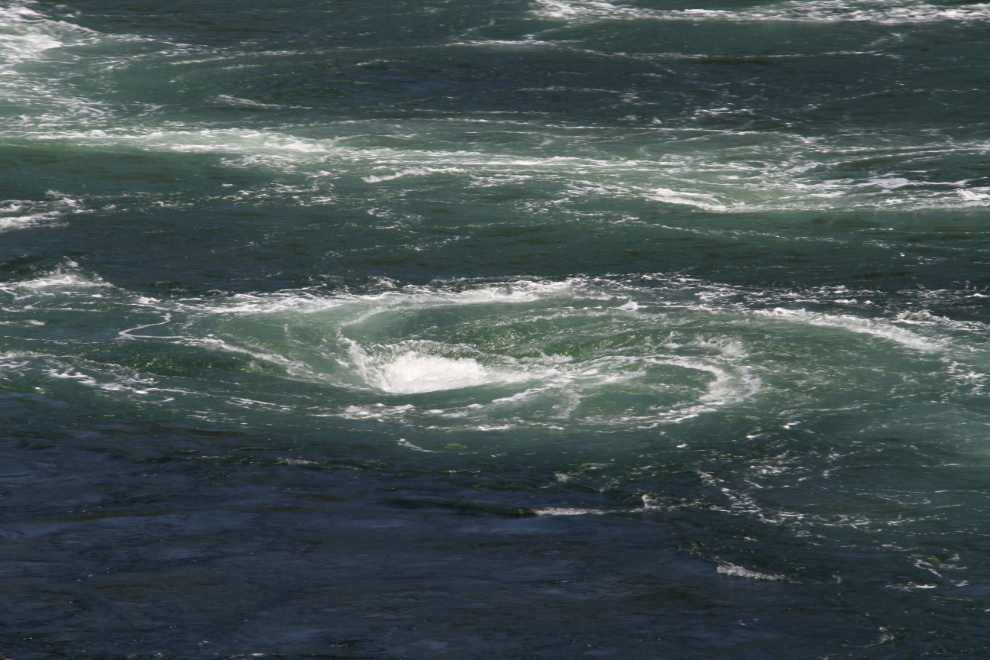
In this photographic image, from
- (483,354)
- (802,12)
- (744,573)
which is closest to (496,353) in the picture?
(483,354)

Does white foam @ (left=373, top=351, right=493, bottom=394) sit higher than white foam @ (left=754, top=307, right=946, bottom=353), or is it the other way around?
white foam @ (left=754, top=307, right=946, bottom=353)

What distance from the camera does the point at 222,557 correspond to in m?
6.45

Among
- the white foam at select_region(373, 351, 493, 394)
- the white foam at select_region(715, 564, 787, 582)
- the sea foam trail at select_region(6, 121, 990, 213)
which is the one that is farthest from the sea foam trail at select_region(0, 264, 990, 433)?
the sea foam trail at select_region(6, 121, 990, 213)

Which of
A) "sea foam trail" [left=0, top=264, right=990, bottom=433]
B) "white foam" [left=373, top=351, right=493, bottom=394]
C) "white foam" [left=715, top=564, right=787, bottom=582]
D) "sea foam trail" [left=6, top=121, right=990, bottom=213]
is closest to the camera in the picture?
A: "white foam" [left=715, top=564, right=787, bottom=582]

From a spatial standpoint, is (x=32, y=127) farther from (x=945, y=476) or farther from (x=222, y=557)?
(x=945, y=476)

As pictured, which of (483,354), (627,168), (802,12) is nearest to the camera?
(483,354)

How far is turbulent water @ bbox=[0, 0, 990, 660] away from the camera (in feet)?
19.9

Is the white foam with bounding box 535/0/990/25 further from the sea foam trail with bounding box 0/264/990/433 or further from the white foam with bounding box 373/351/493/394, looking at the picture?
the white foam with bounding box 373/351/493/394

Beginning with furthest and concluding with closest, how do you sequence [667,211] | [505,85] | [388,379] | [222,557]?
[505,85] → [667,211] → [388,379] → [222,557]

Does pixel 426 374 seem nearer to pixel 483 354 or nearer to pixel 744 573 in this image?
pixel 483 354

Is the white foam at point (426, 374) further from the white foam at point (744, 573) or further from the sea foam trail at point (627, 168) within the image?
the sea foam trail at point (627, 168)

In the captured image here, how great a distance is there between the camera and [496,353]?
1018 centimetres

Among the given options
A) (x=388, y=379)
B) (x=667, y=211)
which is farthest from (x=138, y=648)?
(x=667, y=211)

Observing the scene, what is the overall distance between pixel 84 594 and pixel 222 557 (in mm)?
779
